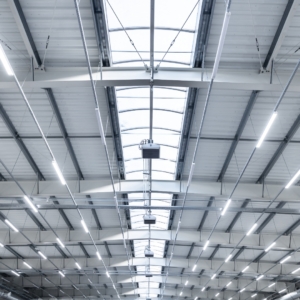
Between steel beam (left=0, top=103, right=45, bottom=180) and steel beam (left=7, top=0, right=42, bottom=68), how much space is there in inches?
146

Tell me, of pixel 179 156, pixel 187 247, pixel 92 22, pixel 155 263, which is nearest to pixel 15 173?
pixel 179 156

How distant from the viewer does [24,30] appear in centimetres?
1184

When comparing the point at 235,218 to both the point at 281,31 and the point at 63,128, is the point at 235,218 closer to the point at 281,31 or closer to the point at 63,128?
the point at 63,128

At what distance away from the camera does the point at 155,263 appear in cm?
3903

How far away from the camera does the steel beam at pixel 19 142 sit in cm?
1600

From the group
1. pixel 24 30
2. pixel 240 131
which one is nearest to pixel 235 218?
pixel 240 131

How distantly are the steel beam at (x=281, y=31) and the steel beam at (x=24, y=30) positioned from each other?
8.62 metres

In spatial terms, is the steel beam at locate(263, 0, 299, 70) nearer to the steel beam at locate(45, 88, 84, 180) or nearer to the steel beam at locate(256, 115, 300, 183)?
the steel beam at locate(256, 115, 300, 183)

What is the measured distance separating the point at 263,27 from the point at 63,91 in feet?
27.1

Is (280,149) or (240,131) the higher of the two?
(240,131)

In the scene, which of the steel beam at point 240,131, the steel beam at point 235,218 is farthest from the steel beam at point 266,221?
the steel beam at point 240,131

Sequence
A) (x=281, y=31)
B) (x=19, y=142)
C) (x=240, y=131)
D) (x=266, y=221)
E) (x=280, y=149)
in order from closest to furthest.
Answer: (x=281, y=31)
(x=240, y=131)
(x=19, y=142)
(x=280, y=149)
(x=266, y=221)

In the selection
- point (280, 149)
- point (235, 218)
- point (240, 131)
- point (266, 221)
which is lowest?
point (266, 221)

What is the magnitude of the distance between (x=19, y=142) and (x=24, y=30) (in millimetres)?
7418
